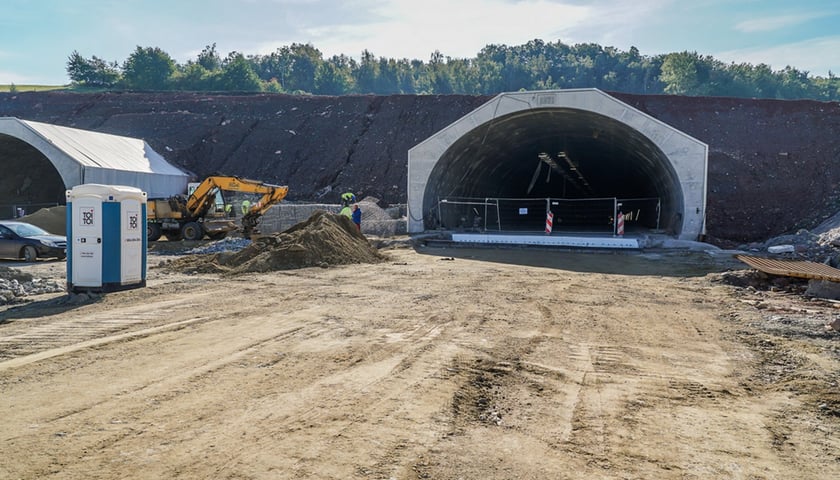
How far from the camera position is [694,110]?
147 ft

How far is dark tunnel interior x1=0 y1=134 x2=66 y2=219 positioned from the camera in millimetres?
40219

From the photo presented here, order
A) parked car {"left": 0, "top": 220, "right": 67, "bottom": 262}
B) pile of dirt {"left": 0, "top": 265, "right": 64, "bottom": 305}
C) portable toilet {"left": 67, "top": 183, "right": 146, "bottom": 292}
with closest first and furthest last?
pile of dirt {"left": 0, "top": 265, "right": 64, "bottom": 305}, portable toilet {"left": 67, "top": 183, "right": 146, "bottom": 292}, parked car {"left": 0, "top": 220, "right": 67, "bottom": 262}

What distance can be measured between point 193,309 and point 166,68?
8216 centimetres

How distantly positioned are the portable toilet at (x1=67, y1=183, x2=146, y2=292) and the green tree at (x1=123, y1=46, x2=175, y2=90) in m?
74.4

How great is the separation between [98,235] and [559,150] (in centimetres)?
2487

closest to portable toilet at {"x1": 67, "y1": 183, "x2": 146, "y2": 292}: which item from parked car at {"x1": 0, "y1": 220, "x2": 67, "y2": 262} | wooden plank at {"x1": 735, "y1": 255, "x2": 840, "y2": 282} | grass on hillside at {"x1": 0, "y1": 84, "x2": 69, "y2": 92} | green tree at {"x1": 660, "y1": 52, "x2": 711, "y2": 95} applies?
parked car at {"x1": 0, "y1": 220, "x2": 67, "y2": 262}

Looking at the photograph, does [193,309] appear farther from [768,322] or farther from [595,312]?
[768,322]

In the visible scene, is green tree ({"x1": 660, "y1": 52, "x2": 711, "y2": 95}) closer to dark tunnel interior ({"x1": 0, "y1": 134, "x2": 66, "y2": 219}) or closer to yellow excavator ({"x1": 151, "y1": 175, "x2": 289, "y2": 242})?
yellow excavator ({"x1": 151, "y1": 175, "x2": 289, "y2": 242})

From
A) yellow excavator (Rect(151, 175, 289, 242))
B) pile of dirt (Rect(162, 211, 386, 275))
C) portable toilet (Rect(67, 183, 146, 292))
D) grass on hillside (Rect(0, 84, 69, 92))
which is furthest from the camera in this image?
grass on hillside (Rect(0, 84, 69, 92))

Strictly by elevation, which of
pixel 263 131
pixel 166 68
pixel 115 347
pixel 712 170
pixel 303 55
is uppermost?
pixel 303 55

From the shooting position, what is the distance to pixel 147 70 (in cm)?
7962

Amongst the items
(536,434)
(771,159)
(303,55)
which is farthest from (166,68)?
(536,434)

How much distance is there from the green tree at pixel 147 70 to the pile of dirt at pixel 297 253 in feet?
230

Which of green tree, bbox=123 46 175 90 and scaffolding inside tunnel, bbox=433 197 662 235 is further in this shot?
green tree, bbox=123 46 175 90
